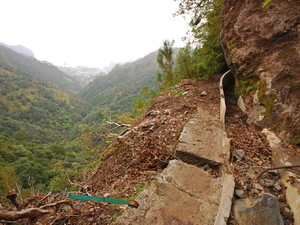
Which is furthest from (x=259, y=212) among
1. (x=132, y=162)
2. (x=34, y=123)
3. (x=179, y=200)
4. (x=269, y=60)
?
(x=34, y=123)

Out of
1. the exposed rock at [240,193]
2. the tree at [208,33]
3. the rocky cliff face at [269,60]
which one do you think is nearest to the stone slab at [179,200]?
the exposed rock at [240,193]

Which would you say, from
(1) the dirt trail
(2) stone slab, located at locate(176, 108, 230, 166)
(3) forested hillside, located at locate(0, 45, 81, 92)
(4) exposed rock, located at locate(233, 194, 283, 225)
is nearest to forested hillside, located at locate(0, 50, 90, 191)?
(2) stone slab, located at locate(176, 108, 230, 166)

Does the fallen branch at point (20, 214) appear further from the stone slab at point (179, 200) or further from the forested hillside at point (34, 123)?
the forested hillside at point (34, 123)

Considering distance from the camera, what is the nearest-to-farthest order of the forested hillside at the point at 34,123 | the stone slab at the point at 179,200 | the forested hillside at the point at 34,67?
the stone slab at the point at 179,200 → the forested hillside at the point at 34,123 → the forested hillside at the point at 34,67

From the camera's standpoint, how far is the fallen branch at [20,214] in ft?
5.76

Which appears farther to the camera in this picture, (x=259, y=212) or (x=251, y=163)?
(x=251, y=163)

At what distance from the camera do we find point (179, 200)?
2031mm

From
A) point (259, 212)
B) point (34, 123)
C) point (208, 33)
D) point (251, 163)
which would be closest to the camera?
point (259, 212)

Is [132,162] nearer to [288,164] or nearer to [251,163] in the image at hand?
[251,163]

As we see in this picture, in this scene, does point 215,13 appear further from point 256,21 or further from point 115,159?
point 115,159

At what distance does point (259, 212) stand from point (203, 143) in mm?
1423

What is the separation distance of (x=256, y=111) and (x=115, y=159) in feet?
11.5

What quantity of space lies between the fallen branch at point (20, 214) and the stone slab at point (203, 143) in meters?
2.31

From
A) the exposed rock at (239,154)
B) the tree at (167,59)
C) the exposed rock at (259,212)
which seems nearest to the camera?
the exposed rock at (259,212)
